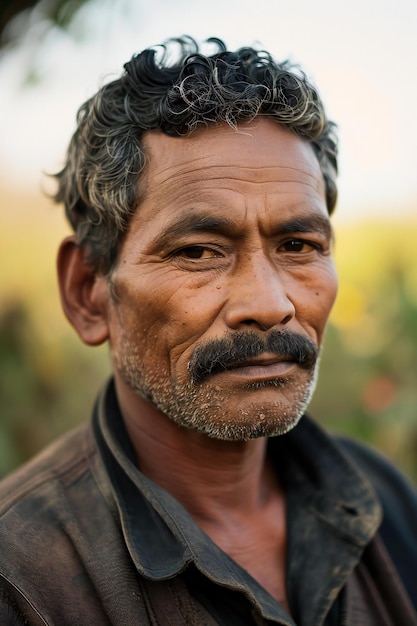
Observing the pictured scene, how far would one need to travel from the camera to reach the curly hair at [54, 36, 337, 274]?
2.36 meters

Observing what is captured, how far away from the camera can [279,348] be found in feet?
7.43

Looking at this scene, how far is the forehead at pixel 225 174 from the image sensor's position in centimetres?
229

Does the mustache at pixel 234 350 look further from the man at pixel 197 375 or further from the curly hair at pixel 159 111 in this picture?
Answer: the curly hair at pixel 159 111

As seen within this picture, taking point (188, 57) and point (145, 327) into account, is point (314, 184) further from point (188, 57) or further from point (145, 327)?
point (145, 327)

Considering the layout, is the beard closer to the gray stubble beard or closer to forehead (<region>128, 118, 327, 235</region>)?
the gray stubble beard

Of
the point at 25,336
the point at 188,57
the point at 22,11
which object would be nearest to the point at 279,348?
the point at 188,57

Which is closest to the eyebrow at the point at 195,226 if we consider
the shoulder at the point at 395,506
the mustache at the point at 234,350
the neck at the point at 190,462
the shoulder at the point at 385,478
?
the mustache at the point at 234,350

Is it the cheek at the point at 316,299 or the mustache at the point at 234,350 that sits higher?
the cheek at the point at 316,299

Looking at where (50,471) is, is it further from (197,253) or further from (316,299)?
(316,299)

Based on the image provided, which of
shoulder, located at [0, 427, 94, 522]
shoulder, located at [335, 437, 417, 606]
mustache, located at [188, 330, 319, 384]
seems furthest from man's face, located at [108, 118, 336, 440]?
shoulder, located at [335, 437, 417, 606]

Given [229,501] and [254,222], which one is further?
[229,501]

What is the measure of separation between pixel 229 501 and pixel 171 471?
0.27 m

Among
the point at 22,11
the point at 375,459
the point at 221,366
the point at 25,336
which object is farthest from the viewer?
the point at 25,336

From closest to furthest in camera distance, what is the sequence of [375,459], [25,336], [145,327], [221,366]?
[221,366], [145,327], [375,459], [25,336]
